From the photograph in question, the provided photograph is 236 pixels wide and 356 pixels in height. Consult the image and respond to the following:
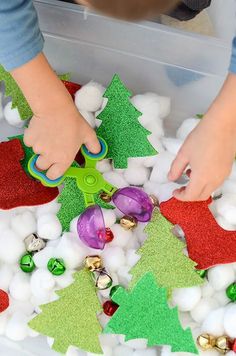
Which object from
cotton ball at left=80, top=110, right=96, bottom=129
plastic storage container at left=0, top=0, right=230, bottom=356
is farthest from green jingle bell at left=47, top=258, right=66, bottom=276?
cotton ball at left=80, top=110, right=96, bottom=129

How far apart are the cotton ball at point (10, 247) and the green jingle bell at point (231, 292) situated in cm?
29

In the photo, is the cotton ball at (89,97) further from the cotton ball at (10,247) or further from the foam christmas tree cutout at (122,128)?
the cotton ball at (10,247)

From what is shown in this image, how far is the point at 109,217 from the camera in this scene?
890 millimetres

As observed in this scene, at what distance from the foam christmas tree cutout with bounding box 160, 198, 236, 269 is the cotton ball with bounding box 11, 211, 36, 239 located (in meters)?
0.19

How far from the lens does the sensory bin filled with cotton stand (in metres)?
0.85

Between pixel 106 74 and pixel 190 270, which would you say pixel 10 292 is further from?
pixel 106 74

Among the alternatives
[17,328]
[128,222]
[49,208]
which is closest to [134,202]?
[128,222]

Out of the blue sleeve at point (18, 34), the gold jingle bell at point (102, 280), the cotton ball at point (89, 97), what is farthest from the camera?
the cotton ball at point (89, 97)

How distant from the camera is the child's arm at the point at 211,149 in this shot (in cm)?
79

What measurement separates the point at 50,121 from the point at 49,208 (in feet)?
0.49

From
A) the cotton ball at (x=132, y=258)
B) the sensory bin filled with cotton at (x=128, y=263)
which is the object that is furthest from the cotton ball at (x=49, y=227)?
the cotton ball at (x=132, y=258)

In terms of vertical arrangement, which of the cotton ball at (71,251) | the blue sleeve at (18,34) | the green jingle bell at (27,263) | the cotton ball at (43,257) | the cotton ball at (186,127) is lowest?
the green jingle bell at (27,263)

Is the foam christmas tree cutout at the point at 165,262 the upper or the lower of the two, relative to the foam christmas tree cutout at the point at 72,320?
upper

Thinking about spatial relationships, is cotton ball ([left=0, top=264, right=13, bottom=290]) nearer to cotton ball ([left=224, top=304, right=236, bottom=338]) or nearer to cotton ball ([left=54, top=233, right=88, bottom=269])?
cotton ball ([left=54, top=233, right=88, bottom=269])
